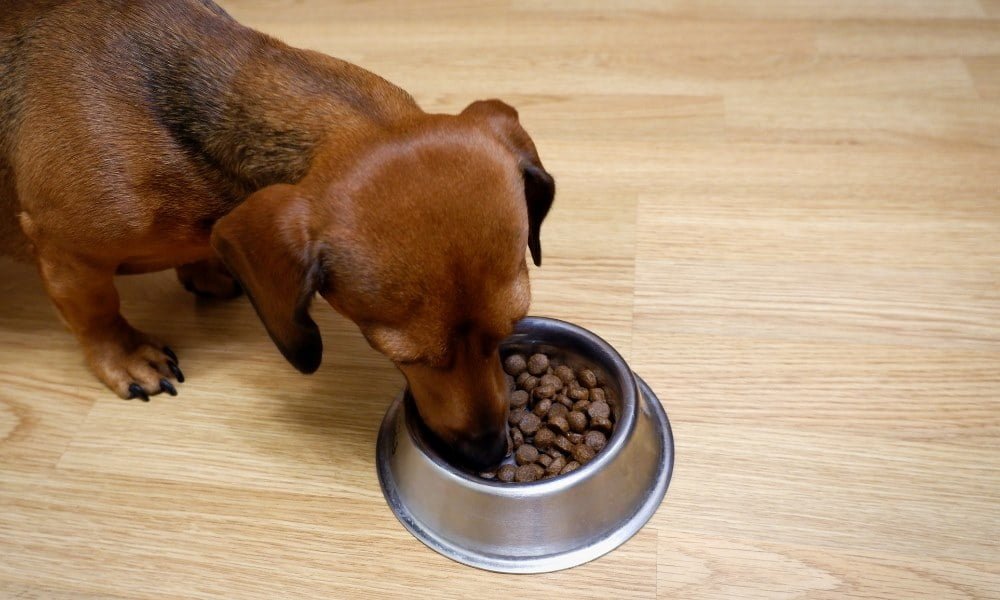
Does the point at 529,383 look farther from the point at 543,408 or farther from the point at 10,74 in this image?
the point at 10,74

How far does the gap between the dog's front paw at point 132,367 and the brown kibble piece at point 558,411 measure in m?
0.98

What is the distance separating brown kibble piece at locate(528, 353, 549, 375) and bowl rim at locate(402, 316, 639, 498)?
0.45ft

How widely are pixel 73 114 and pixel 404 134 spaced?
0.83 meters

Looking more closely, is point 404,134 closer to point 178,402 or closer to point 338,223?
point 338,223

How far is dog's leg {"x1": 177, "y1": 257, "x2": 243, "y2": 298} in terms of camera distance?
2.56 metres

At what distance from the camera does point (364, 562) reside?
1.96 m

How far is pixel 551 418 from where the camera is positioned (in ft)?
6.82

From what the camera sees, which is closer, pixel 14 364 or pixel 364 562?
pixel 364 562

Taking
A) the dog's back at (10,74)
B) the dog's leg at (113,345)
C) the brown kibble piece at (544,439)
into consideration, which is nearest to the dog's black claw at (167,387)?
the dog's leg at (113,345)

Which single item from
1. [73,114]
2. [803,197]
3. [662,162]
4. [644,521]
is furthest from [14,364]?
[803,197]

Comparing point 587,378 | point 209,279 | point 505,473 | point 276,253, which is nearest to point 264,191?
point 276,253

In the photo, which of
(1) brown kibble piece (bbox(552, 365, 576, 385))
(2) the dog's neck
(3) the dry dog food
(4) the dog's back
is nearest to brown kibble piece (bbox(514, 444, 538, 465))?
(3) the dry dog food

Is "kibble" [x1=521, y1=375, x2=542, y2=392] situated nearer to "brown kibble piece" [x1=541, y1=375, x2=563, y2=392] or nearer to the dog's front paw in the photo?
"brown kibble piece" [x1=541, y1=375, x2=563, y2=392]

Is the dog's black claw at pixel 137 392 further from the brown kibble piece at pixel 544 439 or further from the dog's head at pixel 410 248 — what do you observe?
the brown kibble piece at pixel 544 439
